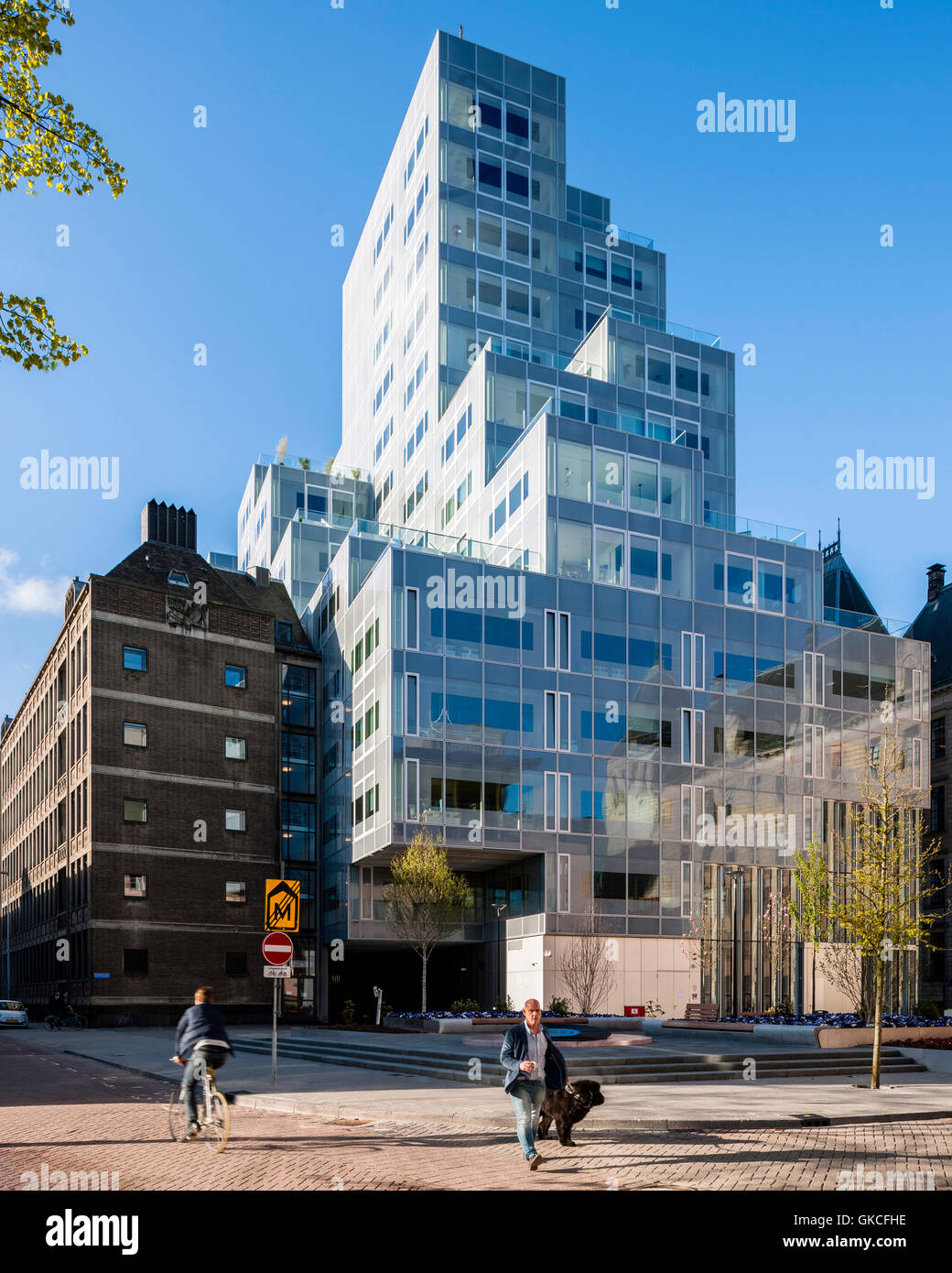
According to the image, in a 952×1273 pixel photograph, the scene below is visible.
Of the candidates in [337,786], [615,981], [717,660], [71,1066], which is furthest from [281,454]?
[71,1066]

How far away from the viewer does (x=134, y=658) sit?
179 feet

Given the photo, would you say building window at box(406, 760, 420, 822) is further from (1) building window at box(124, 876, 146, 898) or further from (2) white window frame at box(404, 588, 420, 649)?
(1) building window at box(124, 876, 146, 898)

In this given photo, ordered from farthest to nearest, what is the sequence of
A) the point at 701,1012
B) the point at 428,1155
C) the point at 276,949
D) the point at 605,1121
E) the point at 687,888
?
1. the point at 687,888
2. the point at 701,1012
3. the point at 276,949
4. the point at 605,1121
5. the point at 428,1155

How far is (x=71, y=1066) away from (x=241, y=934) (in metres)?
28.4

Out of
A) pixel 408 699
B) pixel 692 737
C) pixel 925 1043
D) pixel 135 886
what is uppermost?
pixel 408 699

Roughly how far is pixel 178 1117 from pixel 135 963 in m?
40.5

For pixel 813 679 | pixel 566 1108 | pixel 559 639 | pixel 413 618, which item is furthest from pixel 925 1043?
pixel 813 679

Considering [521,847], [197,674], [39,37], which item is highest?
[39,37]

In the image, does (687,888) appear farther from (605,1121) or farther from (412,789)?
(605,1121)

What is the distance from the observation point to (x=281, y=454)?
7750cm

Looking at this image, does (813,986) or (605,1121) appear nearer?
(605,1121)
